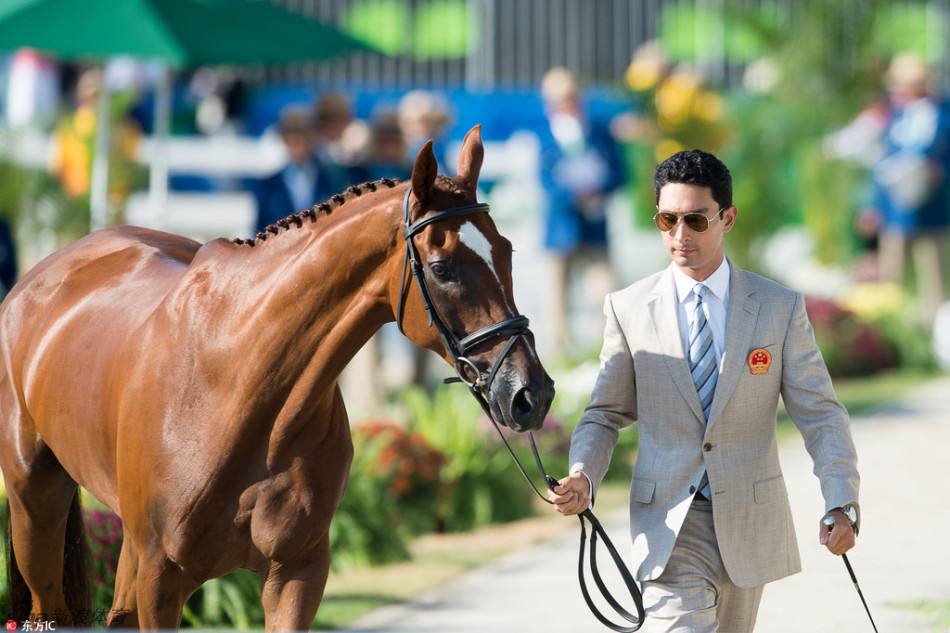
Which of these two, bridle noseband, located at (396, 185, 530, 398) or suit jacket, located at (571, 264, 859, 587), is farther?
suit jacket, located at (571, 264, 859, 587)

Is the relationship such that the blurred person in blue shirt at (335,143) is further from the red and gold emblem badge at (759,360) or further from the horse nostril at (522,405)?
the horse nostril at (522,405)

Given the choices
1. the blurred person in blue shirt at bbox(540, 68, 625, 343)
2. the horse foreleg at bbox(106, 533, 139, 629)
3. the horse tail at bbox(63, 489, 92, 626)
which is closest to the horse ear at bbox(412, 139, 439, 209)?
the horse foreleg at bbox(106, 533, 139, 629)

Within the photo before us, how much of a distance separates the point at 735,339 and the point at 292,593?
142 centimetres

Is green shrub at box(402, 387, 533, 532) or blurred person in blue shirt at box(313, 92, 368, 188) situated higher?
blurred person in blue shirt at box(313, 92, 368, 188)

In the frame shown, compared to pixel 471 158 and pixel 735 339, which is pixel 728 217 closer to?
pixel 735 339

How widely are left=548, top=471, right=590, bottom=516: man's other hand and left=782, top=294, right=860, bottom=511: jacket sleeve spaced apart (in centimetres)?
60

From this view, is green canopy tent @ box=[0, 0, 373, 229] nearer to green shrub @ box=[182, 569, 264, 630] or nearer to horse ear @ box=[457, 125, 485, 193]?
green shrub @ box=[182, 569, 264, 630]

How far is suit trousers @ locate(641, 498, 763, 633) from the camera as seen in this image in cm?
408

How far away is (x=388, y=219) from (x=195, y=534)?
3.32ft

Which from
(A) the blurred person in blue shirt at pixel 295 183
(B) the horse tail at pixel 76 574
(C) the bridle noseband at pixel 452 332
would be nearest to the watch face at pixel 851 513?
(C) the bridle noseband at pixel 452 332

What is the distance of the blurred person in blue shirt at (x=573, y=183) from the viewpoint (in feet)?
42.8

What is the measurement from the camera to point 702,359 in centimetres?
422

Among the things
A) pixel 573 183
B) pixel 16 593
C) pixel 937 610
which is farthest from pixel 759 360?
pixel 573 183

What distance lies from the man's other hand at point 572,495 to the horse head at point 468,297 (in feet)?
0.84
